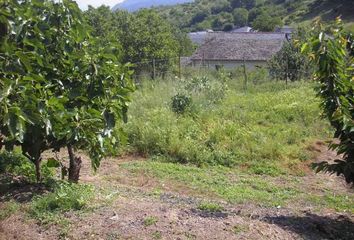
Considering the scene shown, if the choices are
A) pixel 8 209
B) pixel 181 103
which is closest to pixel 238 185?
pixel 8 209

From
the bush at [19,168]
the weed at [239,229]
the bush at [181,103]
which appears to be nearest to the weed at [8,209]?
the bush at [19,168]

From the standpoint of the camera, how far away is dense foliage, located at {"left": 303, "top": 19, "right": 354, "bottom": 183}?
4.50m

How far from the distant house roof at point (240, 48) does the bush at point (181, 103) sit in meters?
28.7

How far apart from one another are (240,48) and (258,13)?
57.9m

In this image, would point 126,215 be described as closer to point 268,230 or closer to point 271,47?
point 268,230

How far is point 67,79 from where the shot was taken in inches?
163

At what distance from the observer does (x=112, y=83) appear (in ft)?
13.7

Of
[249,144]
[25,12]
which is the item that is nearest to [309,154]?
[249,144]

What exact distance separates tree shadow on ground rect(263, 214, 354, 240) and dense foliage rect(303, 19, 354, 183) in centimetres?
52

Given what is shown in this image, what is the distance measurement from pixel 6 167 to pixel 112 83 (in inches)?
82.4

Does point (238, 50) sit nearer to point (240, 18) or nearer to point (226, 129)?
point (226, 129)

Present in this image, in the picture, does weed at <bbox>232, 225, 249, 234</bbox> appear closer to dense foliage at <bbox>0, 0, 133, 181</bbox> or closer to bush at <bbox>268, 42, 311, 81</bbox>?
dense foliage at <bbox>0, 0, 133, 181</bbox>

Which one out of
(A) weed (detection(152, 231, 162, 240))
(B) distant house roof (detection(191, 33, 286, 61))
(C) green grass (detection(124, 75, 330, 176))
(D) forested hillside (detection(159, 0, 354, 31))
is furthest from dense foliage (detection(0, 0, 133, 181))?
(D) forested hillside (detection(159, 0, 354, 31))

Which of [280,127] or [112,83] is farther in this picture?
[280,127]
